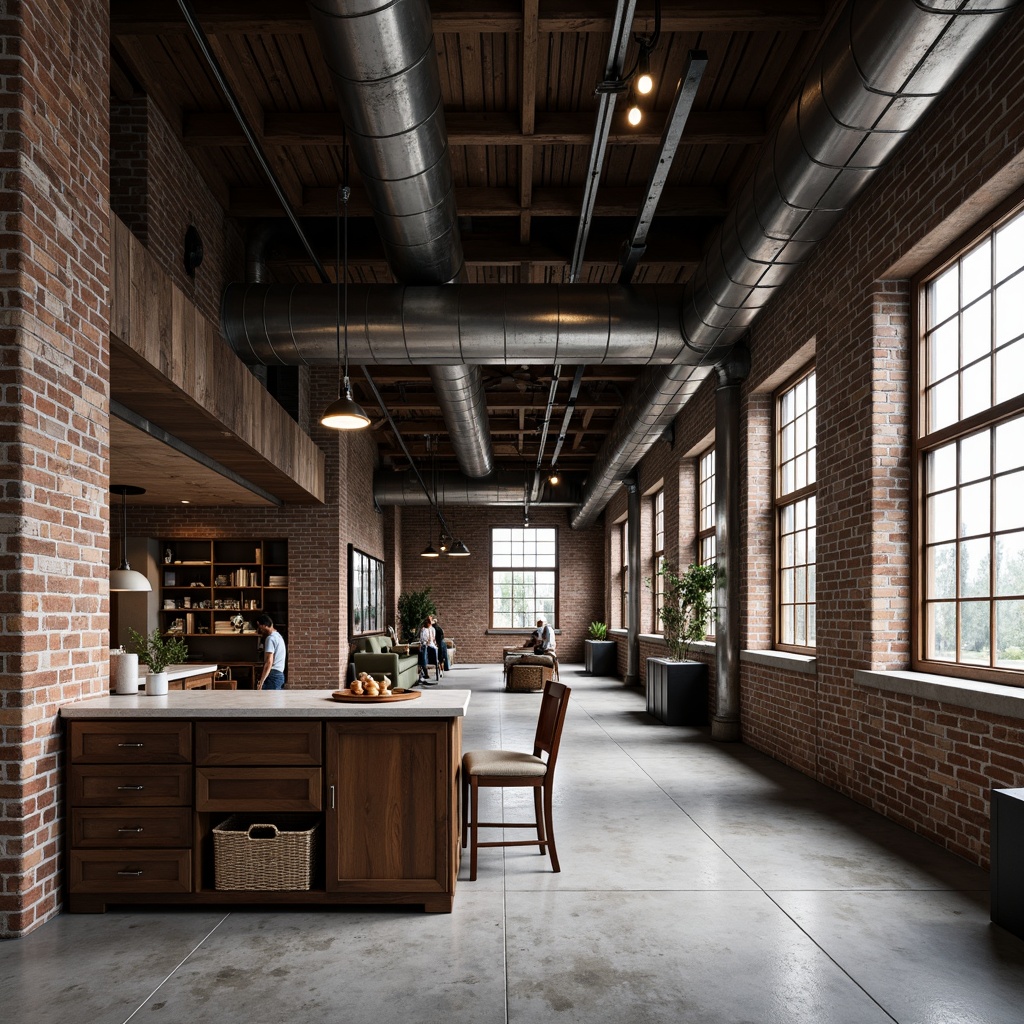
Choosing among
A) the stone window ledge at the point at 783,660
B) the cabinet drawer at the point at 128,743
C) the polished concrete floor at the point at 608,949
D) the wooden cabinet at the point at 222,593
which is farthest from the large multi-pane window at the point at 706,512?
the cabinet drawer at the point at 128,743

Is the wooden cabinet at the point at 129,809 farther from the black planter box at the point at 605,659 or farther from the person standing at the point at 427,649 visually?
the black planter box at the point at 605,659

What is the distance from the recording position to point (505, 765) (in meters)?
4.65

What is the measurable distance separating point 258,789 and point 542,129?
15.3 feet

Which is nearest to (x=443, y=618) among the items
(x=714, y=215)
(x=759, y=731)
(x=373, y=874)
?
(x=759, y=731)

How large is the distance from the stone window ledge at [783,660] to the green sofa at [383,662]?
4.62m

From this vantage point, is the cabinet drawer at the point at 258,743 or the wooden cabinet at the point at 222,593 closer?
the cabinet drawer at the point at 258,743

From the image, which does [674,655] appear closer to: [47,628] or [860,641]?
[860,641]

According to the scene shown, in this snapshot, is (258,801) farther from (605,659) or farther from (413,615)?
(413,615)

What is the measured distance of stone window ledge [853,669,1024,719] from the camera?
4159 mm

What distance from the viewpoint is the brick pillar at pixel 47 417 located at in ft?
11.8

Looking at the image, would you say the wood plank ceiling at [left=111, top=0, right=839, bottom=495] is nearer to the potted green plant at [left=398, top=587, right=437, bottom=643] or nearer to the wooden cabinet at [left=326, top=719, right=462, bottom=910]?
the wooden cabinet at [left=326, top=719, right=462, bottom=910]

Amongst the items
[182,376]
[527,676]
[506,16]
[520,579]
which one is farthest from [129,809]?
[520,579]

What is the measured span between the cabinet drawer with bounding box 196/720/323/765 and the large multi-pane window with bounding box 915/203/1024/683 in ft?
11.5

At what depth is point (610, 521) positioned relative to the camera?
767 inches
